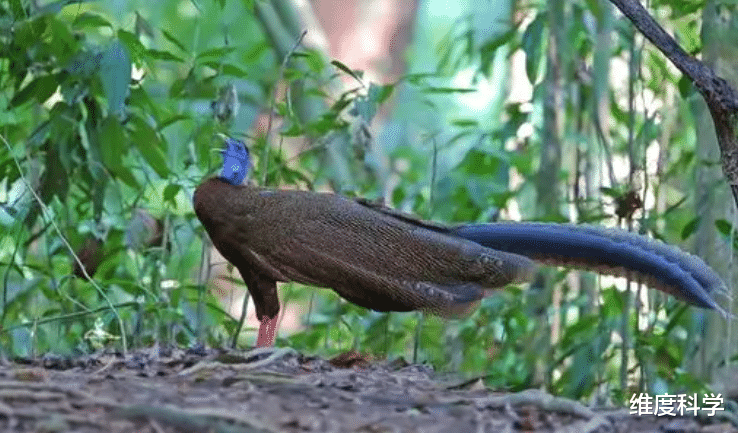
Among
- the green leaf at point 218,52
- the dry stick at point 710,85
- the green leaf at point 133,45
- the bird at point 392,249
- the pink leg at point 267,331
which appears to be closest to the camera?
the dry stick at point 710,85

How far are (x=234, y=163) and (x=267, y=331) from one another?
59 cm

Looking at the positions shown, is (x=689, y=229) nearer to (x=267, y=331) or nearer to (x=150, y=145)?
(x=267, y=331)

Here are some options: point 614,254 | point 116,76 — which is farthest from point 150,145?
point 614,254

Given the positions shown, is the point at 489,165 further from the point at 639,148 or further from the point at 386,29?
the point at 386,29

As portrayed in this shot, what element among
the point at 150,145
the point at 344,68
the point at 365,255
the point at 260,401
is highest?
the point at 344,68

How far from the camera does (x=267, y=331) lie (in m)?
5.64

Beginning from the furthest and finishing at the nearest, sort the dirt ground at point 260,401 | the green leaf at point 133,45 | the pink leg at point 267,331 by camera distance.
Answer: the green leaf at point 133,45
the pink leg at point 267,331
the dirt ground at point 260,401

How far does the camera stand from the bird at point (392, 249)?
17.4 feet

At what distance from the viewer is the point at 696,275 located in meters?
5.11

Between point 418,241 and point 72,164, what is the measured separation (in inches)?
69.9

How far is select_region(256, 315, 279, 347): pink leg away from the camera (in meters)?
5.60

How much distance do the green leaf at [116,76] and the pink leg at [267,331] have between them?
2.92 ft

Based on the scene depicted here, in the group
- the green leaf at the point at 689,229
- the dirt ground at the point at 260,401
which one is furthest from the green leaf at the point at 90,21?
the green leaf at the point at 689,229

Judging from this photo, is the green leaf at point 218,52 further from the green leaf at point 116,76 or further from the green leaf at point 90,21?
the green leaf at point 116,76
